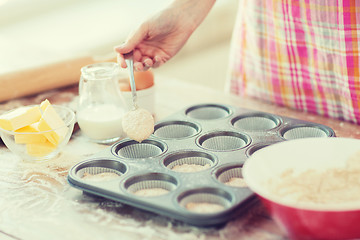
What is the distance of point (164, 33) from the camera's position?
1638 millimetres

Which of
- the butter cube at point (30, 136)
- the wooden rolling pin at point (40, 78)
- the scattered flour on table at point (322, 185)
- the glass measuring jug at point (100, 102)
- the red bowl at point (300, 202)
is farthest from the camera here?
the wooden rolling pin at point (40, 78)

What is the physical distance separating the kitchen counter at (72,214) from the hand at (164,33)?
31 cm

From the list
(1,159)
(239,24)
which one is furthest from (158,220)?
(239,24)

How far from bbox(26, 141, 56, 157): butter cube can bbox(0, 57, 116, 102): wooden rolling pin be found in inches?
18.4

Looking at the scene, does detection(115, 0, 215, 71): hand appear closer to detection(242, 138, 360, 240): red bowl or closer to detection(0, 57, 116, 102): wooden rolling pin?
detection(0, 57, 116, 102): wooden rolling pin

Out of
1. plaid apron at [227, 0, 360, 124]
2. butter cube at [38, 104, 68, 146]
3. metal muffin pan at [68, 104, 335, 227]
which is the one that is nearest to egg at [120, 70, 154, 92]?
metal muffin pan at [68, 104, 335, 227]

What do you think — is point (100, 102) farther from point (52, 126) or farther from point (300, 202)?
point (300, 202)

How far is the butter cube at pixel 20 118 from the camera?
4.45ft

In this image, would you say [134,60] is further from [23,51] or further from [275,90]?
[23,51]

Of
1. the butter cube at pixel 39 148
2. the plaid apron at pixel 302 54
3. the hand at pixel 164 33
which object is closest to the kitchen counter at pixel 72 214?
the butter cube at pixel 39 148

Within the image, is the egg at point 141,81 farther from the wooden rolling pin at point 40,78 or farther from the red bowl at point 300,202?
the red bowl at point 300,202

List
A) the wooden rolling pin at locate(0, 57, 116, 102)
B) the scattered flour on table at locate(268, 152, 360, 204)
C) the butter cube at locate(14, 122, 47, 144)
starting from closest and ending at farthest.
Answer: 1. the scattered flour on table at locate(268, 152, 360, 204)
2. the butter cube at locate(14, 122, 47, 144)
3. the wooden rolling pin at locate(0, 57, 116, 102)

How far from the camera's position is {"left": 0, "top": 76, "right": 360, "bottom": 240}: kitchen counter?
1044 mm

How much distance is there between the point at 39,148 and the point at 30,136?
4cm
